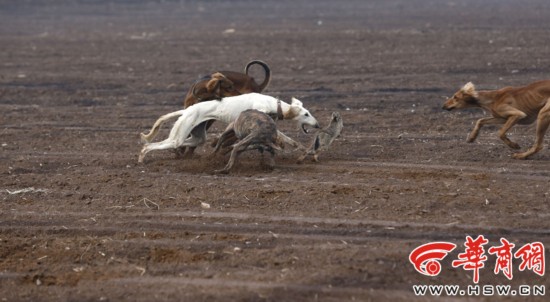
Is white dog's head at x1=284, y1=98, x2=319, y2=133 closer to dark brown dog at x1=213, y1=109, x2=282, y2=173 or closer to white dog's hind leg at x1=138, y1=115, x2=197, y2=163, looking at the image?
dark brown dog at x1=213, y1=109, x2=282, y2=173

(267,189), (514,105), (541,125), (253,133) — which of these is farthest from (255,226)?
(514,105)

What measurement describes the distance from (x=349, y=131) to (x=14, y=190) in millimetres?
5302

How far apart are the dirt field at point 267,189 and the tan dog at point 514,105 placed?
11.4 inches

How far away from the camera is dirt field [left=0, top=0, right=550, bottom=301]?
8.48 m

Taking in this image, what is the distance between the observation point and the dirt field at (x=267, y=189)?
848cm

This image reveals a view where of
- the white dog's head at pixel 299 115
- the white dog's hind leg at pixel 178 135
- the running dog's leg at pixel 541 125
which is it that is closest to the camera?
the running dog's leg at pixel 541 125

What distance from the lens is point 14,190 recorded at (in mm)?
11781

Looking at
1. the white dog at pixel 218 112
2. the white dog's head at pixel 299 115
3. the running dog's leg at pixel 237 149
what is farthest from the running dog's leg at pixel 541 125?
the running dog's leg at pixel 237 149

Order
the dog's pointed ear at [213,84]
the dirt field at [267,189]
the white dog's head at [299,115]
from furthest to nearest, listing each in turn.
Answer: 1. the dog's pointed ear at [213,84]
2. the white dog's head at [299,115]
3. the dirt field at [267,189]

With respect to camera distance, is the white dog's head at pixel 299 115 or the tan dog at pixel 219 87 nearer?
the white dog's head at pixel 299 115

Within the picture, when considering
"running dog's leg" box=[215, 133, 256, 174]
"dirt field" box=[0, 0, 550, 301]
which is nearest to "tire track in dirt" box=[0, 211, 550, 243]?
"dirt field" box=[0, 0, 550, 301]

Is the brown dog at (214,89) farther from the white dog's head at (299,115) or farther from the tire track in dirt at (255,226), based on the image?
the tire track in dirt at (255,226)

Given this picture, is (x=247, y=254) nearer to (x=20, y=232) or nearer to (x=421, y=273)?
(x=421, y=273)

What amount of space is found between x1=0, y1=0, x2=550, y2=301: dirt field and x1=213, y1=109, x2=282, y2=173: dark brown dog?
309 mm
